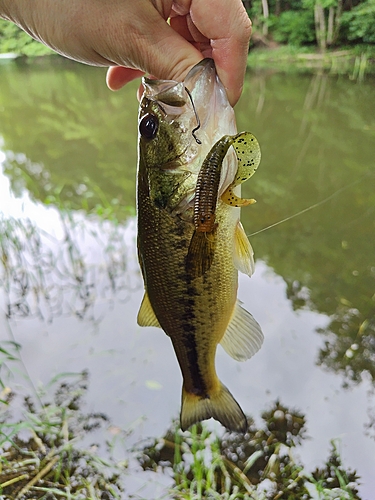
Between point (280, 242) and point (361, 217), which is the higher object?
point (361, 217)

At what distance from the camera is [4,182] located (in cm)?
698

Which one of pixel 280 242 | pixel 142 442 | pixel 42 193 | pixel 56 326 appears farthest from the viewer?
pixel 42 193

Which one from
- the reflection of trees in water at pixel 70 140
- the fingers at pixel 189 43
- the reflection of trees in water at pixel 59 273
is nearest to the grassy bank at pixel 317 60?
the reflection of trees in water at pixel 70 140

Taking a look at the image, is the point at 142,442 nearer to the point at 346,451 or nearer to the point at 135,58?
the point at 346,451

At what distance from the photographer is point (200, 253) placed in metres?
1.21

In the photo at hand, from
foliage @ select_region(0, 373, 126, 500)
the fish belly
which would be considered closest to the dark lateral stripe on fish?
the fish belly

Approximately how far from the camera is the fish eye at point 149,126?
46.5 inches

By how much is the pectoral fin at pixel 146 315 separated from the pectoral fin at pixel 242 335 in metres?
0.26

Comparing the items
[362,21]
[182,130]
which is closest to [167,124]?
[182,130]

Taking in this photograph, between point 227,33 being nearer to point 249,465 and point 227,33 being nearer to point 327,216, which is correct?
point 249,465

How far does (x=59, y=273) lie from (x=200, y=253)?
3.24m

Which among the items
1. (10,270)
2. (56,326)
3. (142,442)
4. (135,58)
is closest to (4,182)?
(10,270)

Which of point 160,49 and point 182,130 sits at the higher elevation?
point 160,49

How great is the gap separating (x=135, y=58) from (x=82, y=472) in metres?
2.44
